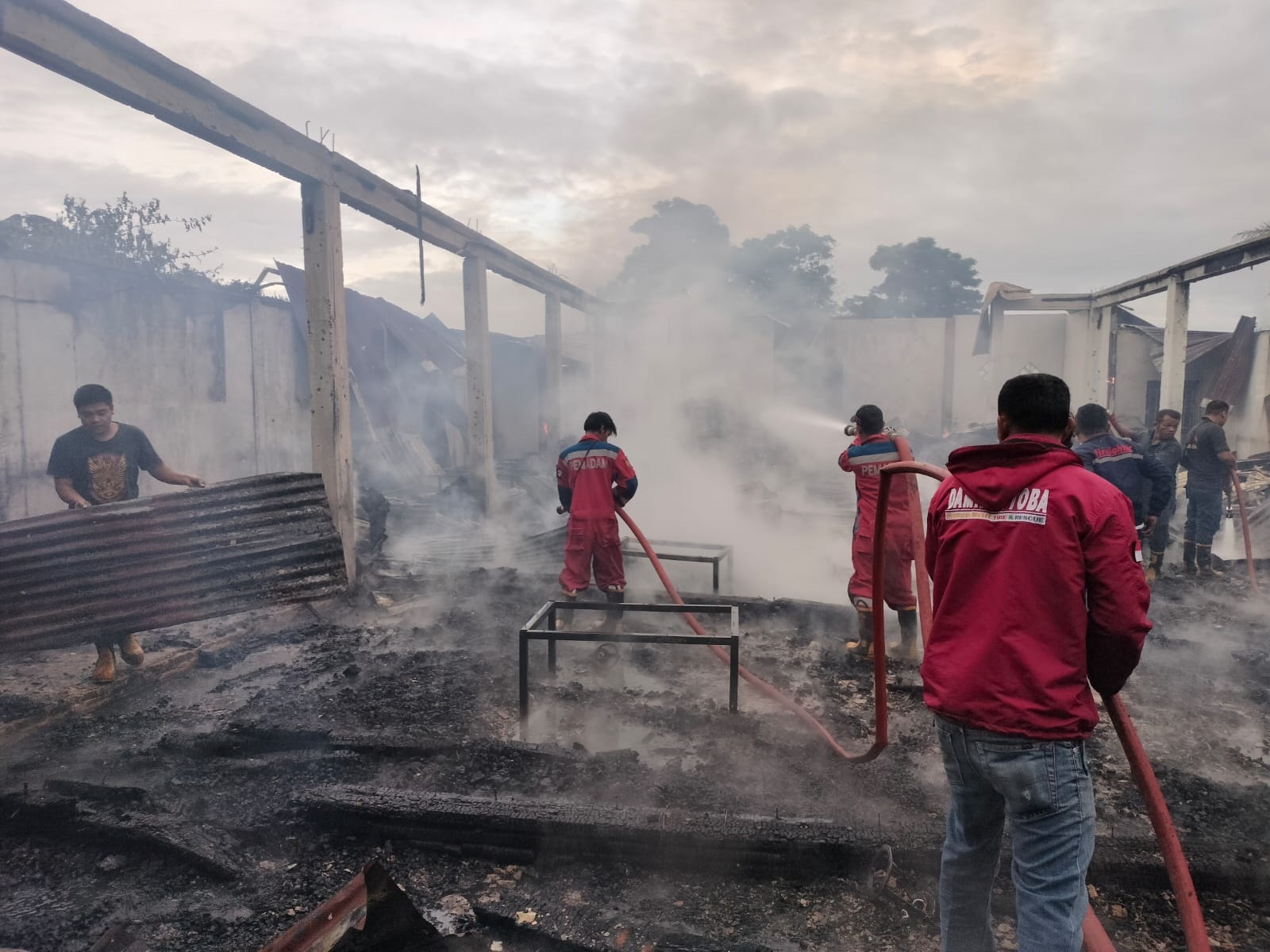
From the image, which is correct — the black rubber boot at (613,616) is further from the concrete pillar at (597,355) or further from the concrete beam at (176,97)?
the concrete pillar at (597,355)

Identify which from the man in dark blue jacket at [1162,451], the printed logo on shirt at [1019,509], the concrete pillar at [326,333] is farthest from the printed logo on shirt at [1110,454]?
the concrete pillar at [326,333]

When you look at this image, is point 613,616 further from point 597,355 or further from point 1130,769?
point 597,355

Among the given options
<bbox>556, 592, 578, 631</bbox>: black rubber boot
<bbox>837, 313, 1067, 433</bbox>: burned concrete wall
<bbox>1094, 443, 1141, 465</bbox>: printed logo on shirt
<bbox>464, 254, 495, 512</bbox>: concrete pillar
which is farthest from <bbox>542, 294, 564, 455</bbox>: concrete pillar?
<bbox>1094, 443, 1141, 465</bbox>: printed logo on shirt

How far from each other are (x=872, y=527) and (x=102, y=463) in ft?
18.1

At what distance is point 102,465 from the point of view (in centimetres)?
522

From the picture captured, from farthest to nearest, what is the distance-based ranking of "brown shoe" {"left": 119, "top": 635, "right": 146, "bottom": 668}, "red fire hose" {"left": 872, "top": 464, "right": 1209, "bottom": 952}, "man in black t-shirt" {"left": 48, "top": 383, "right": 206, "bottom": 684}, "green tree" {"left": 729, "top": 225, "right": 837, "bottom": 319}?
1. "green tree" {"left": 729, "top": 225, "right": 837, "bottom": 319}
2. "brown shoe" {"left": 119, "top": 635, "right": 146, "bottom": 668}
3. "man in black t-shirt" {"left": 48, "top": 383, "right": 206, "bottom": 684}
4. "red fire hose" {"left": 872, "top": 464, "right": 1209, "bottom": 952}

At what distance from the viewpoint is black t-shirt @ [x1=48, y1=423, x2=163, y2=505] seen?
512 centimetres

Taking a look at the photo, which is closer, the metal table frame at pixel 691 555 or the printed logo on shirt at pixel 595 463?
the printed logo on shirt at pixel 595 463

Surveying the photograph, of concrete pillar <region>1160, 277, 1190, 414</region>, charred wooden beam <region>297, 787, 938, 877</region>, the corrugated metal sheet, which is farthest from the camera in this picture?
concrete pillar <region>1160, 277, 1190, 414</region>

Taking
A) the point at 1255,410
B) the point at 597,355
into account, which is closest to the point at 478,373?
the point at 597,355

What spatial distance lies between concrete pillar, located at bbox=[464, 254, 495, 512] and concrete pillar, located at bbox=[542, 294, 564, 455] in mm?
3638

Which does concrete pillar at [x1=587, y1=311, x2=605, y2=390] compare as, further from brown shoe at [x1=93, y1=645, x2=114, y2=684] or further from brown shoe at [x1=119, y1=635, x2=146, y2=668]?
brown shoe at [x1=93, y1=645, x2=114, y2=684]

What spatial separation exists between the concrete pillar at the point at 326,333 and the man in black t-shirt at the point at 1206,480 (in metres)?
8.88

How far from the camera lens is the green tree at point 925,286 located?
43.7m
